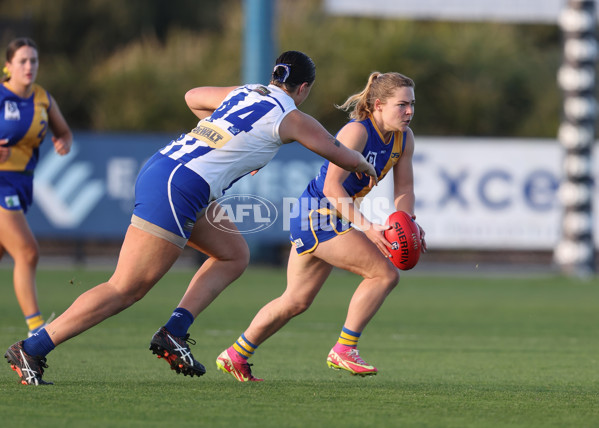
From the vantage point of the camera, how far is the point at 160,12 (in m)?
35.6

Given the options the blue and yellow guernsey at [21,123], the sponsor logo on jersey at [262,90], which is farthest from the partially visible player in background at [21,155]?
the sponsor logo on jersey at [262,90]

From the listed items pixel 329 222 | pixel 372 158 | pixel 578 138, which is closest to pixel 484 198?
pixel 578 138

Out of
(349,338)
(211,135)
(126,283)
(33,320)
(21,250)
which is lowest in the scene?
(33,320)

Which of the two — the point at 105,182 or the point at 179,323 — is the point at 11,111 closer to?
the point at 179,323

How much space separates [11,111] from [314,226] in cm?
332

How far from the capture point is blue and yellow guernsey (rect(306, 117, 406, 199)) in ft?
22.7

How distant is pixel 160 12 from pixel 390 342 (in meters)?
27.4

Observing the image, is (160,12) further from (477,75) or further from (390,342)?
(390,342)

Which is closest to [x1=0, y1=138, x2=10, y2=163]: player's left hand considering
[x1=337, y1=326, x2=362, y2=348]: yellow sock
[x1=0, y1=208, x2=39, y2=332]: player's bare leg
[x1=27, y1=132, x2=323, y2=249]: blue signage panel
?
[x1=0, y1=208, x2=39, y2=332]: player's bare leg

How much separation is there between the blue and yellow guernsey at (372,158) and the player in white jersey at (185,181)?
559 mm

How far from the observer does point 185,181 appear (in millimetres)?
6145

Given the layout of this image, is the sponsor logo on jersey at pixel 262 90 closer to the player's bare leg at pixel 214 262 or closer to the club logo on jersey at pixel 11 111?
the player's bare leg at pixel 214 262

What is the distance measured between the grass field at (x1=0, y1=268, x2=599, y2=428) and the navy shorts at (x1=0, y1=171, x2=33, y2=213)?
113 cm

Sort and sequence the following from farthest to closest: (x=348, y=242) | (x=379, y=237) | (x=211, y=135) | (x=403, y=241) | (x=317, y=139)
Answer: (x=348, y=242) < (x=403, y=241) < (x=379, y=237) < (x=211, y=135) < (x=317, y=139)
